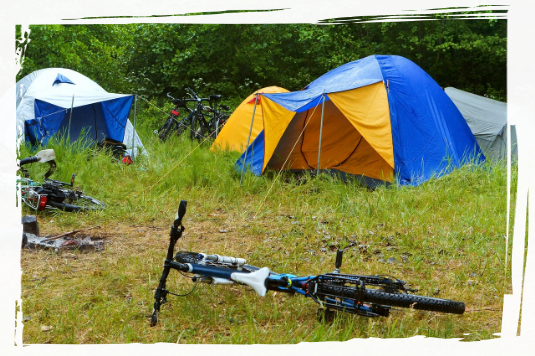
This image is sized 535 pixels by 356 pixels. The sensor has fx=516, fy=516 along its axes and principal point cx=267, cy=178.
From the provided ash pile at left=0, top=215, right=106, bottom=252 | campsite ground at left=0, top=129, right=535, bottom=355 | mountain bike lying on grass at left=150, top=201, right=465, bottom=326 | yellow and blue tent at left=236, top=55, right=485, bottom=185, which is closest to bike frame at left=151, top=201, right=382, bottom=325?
mountain bike lying on grass at left=150, top=201, right=465, bottom=326

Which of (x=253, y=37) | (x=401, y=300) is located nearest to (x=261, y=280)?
(x=401, y=300)

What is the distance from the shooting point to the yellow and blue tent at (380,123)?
6316 millimetres

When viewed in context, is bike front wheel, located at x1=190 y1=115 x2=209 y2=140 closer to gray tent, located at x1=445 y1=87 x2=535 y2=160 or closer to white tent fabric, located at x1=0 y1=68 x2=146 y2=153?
white tent fabric, located at x1=0 y1=68 x2=146 y2=153

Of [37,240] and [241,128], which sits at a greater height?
[241,128]

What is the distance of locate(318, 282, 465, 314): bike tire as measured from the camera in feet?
8.38

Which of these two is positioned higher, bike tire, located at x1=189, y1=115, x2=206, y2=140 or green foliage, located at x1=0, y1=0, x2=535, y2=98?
green foliage, located at x1=0, y1=0, x2=535, y2=98

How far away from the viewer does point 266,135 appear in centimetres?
656

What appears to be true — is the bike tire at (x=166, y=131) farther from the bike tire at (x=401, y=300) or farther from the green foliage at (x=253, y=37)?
the bike tire at (x=401, y=300)

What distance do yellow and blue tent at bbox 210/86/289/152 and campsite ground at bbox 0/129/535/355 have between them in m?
1.30

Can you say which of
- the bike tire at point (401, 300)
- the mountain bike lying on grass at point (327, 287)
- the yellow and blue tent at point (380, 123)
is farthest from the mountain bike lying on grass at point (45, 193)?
the bike tire at point (401, 300)

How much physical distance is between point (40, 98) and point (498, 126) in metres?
7.11

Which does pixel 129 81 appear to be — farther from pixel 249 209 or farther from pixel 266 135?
pixel 249 209

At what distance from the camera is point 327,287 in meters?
2.75

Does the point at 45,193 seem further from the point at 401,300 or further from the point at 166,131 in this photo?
the point at 166,131
